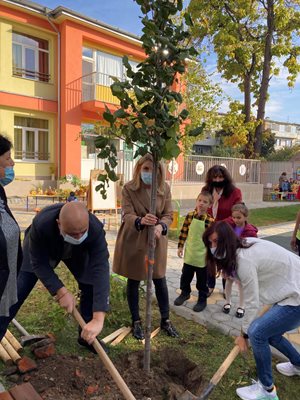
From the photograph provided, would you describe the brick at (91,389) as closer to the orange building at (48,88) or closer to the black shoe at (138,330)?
the black shoe at (138,330)

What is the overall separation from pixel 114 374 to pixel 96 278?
61cm

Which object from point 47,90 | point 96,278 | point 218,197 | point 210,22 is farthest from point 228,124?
point 96,278

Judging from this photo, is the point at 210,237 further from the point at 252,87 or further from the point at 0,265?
the point at 252,87

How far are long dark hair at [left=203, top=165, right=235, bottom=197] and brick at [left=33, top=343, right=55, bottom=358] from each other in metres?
2.31

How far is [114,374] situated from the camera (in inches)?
87.4

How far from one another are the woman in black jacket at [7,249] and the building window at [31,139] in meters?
12.5

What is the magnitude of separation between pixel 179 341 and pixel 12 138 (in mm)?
12117

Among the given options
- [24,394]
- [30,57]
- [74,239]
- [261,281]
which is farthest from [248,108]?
[24,394]

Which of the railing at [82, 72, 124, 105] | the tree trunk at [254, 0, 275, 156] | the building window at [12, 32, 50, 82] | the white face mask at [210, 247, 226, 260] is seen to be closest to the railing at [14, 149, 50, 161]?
the railing at [82, 72, 124, 105]

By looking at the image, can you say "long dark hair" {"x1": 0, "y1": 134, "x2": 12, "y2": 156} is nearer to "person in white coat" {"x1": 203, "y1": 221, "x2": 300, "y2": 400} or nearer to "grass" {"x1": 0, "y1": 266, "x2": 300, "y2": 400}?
"person in white coat" {"x1": 203, "y1": 221, "x2": 300, "y2": 400}

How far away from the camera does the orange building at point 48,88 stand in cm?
1361

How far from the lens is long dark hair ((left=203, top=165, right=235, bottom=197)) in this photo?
4051 mm

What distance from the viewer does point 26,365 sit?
2.74 metres

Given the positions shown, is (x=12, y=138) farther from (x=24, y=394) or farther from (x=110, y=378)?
(x=24, y=394)
